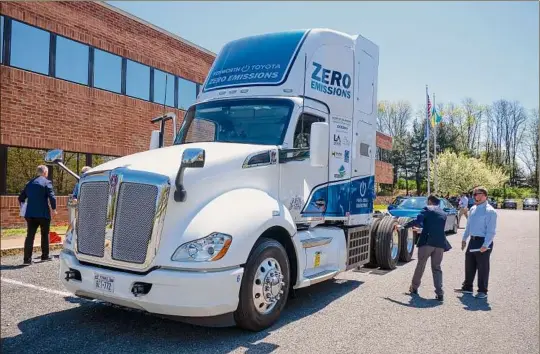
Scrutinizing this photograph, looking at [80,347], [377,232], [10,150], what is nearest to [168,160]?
[80,347]

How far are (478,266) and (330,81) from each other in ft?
12.8

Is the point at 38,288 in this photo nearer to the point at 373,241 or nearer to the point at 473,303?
the point at 373,241

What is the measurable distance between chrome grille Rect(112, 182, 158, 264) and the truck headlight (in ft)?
1.12

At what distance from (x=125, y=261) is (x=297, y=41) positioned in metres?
4.00

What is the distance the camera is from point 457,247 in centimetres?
1359

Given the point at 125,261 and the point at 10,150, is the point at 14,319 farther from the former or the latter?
the point at 10,150

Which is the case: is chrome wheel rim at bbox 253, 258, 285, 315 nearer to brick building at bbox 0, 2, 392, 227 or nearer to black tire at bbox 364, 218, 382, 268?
black tire at bbox 364, 218, 382, 268

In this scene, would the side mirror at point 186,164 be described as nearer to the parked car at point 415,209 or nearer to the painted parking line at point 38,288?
the painted parking line at point 38,288

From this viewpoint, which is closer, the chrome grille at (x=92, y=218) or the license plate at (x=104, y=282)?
the license plate at (x=104, y=282)

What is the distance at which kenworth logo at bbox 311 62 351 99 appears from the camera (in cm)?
663

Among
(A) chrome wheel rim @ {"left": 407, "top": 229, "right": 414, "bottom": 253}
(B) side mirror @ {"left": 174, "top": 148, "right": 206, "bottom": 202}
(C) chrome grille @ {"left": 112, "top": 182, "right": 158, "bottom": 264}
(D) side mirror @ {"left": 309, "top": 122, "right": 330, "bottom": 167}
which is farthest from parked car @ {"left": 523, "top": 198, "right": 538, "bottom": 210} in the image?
(C) chrome grille @ {"left": 112, "top": 182, "right": 158, "bottom": 264}

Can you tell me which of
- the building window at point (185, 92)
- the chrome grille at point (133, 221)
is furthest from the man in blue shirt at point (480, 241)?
the building window at point (185, 92)

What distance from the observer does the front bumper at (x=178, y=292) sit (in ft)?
13.7

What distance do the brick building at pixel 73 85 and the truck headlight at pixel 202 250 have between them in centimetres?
697
